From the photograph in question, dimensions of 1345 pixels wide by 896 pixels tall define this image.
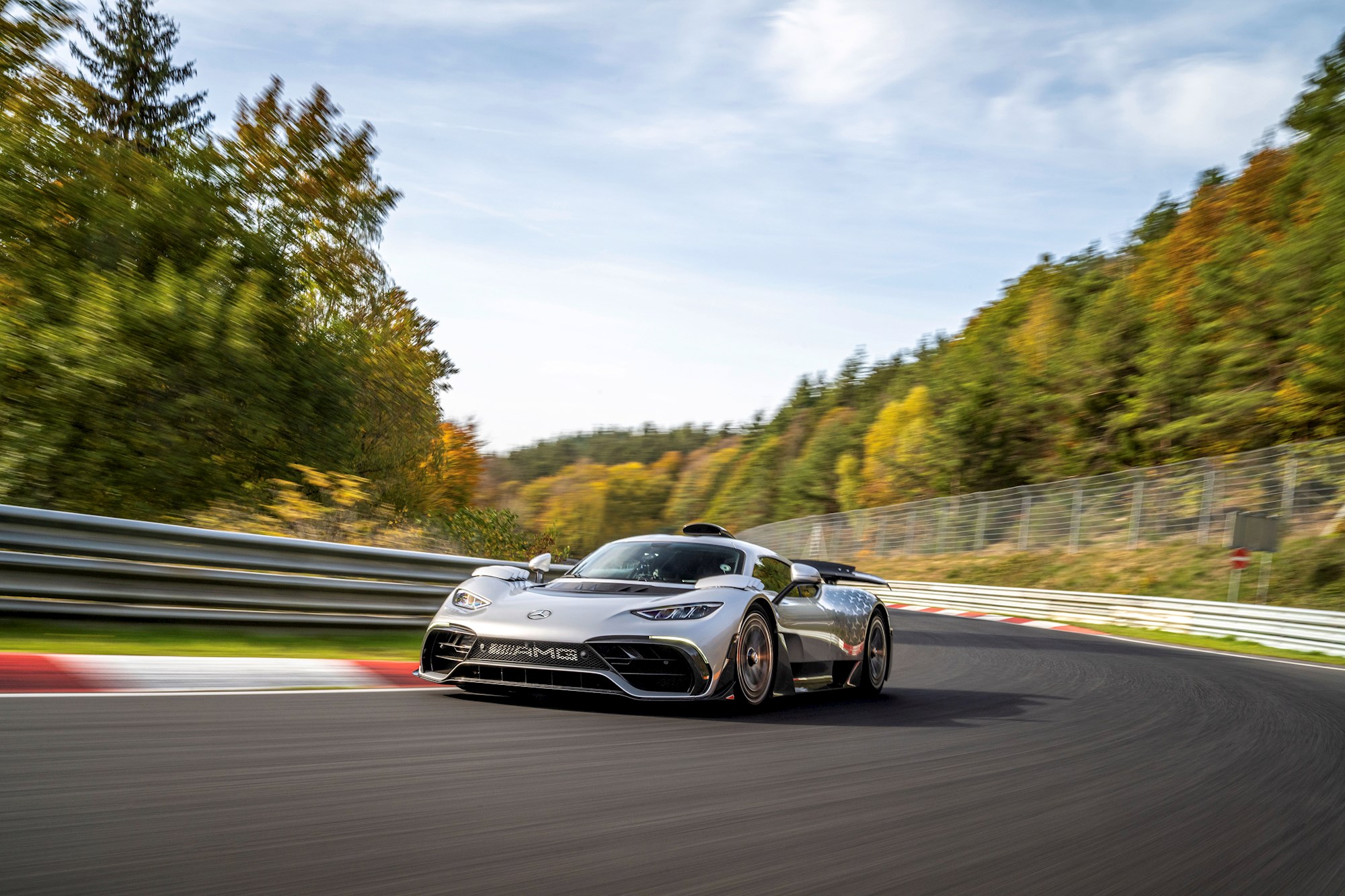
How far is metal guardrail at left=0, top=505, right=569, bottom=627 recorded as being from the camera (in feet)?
24.0

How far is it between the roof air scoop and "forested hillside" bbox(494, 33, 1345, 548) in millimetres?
24283

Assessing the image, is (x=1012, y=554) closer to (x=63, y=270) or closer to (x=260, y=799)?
(x=63, y=270)

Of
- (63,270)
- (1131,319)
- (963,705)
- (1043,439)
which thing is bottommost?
(963,705)

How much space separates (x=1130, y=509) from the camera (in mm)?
32750

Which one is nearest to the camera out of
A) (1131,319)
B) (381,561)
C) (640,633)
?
(640,633)

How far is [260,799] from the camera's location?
11.8 feet

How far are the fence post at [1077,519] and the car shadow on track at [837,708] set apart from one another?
2740cm

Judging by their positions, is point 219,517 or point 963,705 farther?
point 219,517

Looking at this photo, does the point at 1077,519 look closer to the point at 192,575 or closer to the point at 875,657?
the point at 875,657

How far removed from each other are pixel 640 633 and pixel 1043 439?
162 feet

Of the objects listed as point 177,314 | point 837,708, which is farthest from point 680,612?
point 177,314

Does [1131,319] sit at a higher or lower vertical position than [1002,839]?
higher

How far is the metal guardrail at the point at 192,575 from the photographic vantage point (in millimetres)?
7301

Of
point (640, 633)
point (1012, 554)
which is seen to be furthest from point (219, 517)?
point (1012, 554)
